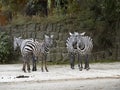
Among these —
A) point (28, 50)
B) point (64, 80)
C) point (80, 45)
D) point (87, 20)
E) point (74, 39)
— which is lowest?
point (64, 80)

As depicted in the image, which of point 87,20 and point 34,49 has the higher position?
point 87,20

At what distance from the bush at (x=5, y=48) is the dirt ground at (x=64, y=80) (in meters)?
5.14

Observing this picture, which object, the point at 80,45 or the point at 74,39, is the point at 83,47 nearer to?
the point at 80,45

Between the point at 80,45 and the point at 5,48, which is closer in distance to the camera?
the point at 80,45

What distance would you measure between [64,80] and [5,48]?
9.15m

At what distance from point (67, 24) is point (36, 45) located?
5.36 metres

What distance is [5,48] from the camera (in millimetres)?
24906

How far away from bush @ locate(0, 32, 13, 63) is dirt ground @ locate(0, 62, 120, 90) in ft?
16.9

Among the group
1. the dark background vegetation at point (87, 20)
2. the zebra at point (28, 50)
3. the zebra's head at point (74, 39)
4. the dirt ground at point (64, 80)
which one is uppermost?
the dark background vegetation at point (87, 20)

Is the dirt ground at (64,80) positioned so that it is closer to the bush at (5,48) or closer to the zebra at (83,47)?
the zebra at (83,47)

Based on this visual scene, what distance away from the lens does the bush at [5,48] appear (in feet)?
81.3

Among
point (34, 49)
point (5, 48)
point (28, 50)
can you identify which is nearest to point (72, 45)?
point (34, 49)

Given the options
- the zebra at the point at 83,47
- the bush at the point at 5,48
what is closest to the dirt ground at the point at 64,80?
the zebra at the point at 83,47

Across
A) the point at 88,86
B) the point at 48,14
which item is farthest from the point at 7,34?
the point at 88,86
